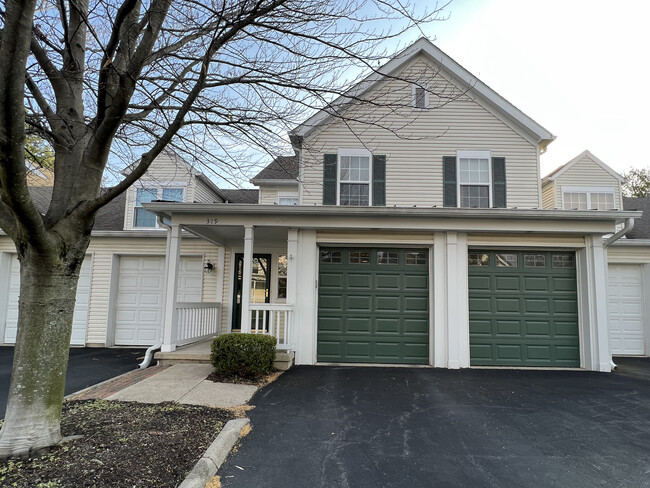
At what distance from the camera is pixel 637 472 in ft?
10.5

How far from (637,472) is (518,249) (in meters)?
4.91

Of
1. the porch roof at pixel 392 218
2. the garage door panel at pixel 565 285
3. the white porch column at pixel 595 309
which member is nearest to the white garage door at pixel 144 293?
the porch roof at pixel 392 218

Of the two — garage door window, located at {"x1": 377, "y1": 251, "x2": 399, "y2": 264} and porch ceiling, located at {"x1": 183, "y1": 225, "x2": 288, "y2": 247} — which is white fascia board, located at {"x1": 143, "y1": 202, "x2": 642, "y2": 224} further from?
garage door window, located at {"x1": 377, "y1": 251, "x2": 399, "y2": 264}

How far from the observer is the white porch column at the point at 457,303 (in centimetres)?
713

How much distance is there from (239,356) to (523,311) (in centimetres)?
556

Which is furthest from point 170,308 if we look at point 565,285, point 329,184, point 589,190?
point 589,190

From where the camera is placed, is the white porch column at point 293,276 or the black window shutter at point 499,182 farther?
the black window shutter at point 499,182

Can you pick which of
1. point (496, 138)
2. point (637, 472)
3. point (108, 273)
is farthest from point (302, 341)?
point (496, 138)

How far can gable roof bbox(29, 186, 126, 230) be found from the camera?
415 inches

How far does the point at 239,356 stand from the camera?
19.5 feet

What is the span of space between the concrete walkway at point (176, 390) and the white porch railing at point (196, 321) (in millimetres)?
1262

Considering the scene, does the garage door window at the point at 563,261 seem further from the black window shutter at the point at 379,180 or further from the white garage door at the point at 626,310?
the black window shutter at the point at 379,180

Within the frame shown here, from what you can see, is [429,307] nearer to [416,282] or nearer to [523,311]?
[416,282]

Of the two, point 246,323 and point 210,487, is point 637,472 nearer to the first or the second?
point 210,487
